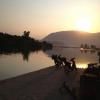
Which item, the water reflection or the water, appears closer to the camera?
the water

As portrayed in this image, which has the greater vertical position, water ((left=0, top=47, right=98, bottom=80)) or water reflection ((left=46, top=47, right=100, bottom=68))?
water ((left=0, top=47, right=98, bottom=80))

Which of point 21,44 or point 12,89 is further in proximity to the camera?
point 21,44

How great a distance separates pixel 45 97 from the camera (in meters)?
15.7

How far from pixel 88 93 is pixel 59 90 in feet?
21.4

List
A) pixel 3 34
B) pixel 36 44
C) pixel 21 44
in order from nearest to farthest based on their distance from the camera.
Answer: pixel 3 34 → pixel 21 44 → pixel 36 44

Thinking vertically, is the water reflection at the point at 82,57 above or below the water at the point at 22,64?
below

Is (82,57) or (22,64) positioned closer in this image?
(22,64)

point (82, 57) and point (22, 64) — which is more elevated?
point (22, 64)

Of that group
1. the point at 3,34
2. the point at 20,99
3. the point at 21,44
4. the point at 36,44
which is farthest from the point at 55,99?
the point at 36,44

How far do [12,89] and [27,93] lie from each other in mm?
2007

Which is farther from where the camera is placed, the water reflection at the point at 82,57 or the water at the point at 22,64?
the water reflection at the point at 82,57

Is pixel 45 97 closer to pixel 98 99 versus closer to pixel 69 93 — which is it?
pixel 69 93

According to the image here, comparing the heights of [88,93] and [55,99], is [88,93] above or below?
above

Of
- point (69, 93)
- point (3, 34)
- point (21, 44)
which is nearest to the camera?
point (69, 93)
